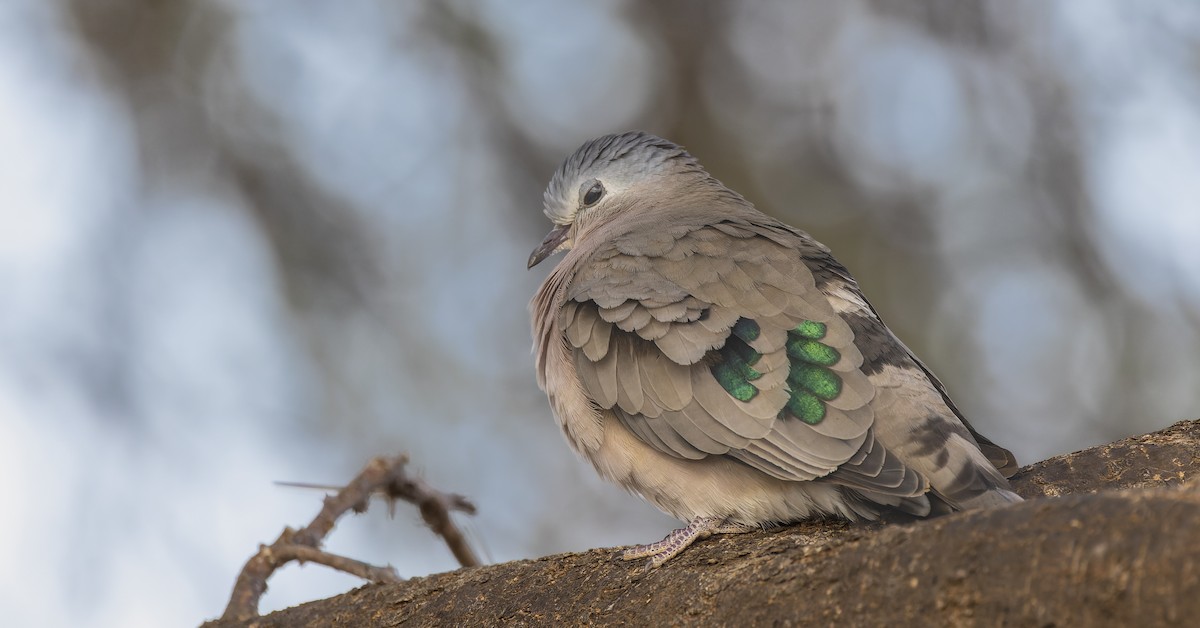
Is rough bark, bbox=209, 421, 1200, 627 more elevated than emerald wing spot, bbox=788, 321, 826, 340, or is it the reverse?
emerald wing spot, bbox=788, 321, 826, 340

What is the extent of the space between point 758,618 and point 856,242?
585 cm

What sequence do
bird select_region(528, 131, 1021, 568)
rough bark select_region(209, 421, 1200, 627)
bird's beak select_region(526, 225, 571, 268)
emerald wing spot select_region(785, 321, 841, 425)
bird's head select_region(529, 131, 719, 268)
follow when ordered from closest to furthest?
rough bark select_region(209, 421, 1200, 627), bird select_region(528, 131, 1021, 568), emerald wing spot select_region(785, 321, 841, 425), bird's head select_region(529, 131, 719, 268), bird's beak select_region(526, 225, 571, 268)

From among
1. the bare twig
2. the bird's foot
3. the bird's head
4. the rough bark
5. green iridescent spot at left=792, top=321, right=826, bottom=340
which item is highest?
the bird's head

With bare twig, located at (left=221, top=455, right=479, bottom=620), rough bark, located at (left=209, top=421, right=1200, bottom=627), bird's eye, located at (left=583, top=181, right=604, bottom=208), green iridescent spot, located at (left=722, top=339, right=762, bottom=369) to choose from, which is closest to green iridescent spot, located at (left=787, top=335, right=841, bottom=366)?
green iridescent spot, located at (left=722, top=339, right=762, bottom=369)

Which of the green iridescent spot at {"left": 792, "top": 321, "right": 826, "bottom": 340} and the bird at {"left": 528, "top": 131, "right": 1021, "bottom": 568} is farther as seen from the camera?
the green iridescent spot at {"left": 792, "top": 321, "right": 826, "bottom": 340}

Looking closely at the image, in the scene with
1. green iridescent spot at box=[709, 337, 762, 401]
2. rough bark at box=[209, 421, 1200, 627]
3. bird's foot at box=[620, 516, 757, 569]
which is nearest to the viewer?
Answer: rough bark at box=[209, 421, 1200, 627]

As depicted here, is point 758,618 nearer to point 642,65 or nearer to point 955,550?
point 955,550

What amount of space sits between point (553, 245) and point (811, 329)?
2.20m

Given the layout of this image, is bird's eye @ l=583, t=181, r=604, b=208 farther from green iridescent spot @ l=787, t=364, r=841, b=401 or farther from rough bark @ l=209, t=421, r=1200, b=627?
rough bark @ l=209, t=421, r=1200, b=627

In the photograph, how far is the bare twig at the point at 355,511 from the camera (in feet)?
13.3

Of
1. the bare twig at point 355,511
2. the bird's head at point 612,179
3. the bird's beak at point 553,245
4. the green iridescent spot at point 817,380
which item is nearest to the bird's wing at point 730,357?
the green iridescent spot at point 817,380

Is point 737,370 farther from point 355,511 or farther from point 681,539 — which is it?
point 355,511

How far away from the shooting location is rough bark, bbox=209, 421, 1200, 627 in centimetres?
206

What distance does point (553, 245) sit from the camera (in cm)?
584
